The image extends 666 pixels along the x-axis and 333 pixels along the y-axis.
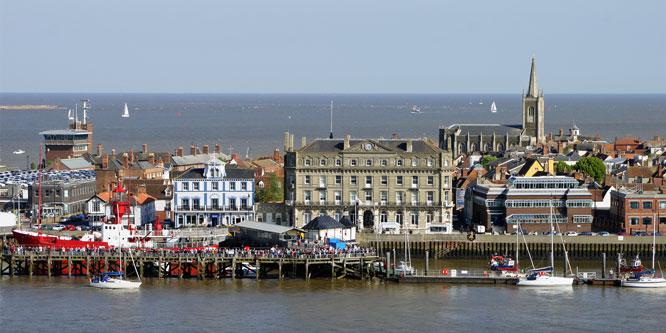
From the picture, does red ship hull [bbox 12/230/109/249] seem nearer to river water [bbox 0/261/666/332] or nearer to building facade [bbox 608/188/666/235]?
river water [bbox 0/261/666/332]

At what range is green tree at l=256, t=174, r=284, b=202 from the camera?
112 metres

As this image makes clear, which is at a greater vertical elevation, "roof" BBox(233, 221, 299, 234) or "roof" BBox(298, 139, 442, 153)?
"roof" BBox(298, 139, 442, 153)

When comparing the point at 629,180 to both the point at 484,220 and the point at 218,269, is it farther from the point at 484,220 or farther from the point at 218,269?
the point at 218,269

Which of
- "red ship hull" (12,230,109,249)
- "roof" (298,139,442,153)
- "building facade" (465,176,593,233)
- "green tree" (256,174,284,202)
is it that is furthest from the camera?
"green tree" (256,174,284,202)

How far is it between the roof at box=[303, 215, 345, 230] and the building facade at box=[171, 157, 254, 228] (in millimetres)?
10377

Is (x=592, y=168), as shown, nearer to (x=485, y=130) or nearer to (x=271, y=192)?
(x=271, y=192)

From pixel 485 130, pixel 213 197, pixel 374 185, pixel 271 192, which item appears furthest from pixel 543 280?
pixel 485 130

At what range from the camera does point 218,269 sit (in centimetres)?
8281

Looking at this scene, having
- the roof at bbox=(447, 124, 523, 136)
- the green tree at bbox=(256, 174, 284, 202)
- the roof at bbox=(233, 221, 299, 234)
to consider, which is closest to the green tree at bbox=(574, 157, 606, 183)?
the green tree at bbox=(256, 174, 284, 202)

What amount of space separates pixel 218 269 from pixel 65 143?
8411cm

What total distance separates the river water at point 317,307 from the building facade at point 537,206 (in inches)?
855

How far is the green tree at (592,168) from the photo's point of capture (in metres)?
127

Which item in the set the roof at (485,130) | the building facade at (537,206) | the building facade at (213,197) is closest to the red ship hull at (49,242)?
the building facade at (213,197)

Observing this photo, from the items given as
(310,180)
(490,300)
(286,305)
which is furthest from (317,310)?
(310,180)
